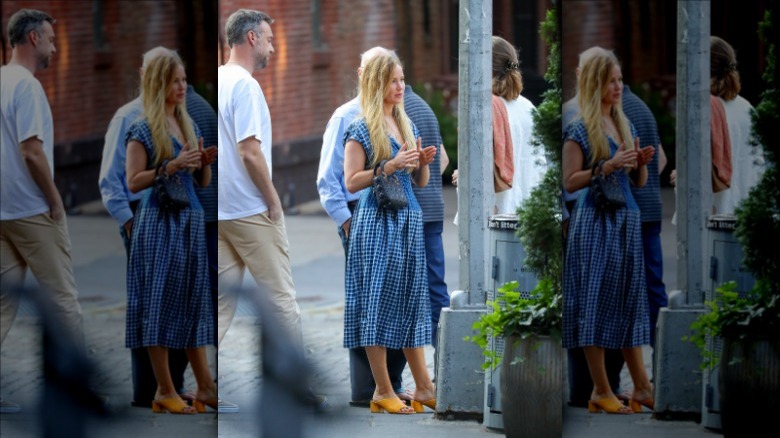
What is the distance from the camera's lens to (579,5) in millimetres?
4977

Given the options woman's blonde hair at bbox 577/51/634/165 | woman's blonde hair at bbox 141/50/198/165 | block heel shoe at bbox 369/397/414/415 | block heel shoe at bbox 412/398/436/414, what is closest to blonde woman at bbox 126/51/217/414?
woman's blonde hair at bbox 141/50/198/165

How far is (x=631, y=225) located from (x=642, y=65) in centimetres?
51

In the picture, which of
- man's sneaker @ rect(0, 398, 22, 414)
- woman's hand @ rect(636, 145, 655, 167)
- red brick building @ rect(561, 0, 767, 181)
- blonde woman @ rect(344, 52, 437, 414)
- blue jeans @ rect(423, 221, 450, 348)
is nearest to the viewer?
red brick building @ rect(561, 0, 767, 181)

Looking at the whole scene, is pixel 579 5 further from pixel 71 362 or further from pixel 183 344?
pixel 71 362

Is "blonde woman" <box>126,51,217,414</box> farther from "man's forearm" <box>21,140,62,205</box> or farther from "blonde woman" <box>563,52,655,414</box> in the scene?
"blonde woman" <box>563,52,655,414</box>

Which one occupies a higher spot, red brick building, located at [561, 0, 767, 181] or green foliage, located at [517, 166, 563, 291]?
red brick building, located at [561, 0, 767, 181]

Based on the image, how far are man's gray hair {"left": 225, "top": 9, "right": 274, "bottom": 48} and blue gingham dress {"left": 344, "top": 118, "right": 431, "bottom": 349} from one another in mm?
451

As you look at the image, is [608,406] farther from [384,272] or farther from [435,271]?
[384,272]

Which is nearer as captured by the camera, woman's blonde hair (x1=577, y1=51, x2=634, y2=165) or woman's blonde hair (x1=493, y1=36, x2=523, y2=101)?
woman's blonde hair (x1=577, y1=51, x2=634, y2=165)

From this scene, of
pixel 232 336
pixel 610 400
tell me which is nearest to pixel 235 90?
pixel 232 336

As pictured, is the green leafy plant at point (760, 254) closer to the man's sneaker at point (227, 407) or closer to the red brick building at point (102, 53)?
the man's sneaker at point (227, 407)

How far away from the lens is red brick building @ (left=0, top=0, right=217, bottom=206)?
4996 millimetres

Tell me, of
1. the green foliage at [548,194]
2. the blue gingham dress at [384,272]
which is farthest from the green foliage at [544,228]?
the blue gingham dress at [384,272]

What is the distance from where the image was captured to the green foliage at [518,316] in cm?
541
